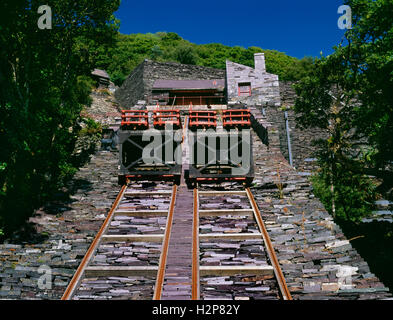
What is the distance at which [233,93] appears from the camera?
3145 centimetres

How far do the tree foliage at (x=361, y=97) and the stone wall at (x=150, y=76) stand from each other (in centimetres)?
2128

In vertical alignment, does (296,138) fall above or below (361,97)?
below

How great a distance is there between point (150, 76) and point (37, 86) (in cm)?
2641

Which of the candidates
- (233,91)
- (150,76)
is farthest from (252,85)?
(150,76)

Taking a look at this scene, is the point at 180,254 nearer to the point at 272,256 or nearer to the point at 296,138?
the point at 272,256

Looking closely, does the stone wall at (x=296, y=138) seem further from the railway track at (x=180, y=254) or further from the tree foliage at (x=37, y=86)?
the tree foliage at (x=37, y=86)

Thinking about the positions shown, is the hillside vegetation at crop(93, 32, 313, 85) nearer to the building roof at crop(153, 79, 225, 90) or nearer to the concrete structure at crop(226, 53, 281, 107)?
the building roof at crop(153, 79, 225, 90)

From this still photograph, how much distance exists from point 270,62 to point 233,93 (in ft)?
92.6

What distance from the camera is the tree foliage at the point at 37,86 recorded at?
950cm

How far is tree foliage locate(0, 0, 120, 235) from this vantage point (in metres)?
9.50

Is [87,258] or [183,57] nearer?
[87,258]

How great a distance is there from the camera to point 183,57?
51219 millimetres

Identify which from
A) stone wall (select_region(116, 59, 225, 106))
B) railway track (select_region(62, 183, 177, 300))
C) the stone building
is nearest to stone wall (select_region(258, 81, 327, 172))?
the stone building

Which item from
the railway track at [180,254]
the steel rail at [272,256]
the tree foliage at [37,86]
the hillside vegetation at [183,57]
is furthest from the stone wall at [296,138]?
the hillside vegetation at [183,57]
